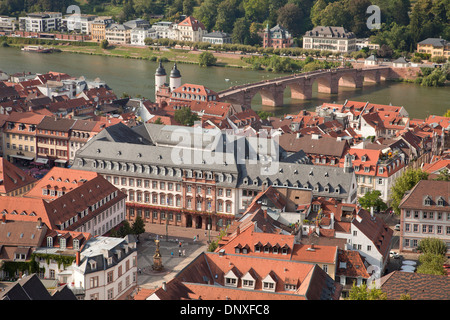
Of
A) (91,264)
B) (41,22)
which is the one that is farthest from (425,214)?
(41,22)

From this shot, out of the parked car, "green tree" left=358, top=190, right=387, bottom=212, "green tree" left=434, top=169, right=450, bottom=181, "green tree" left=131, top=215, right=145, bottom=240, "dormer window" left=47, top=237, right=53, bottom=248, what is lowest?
the parked car

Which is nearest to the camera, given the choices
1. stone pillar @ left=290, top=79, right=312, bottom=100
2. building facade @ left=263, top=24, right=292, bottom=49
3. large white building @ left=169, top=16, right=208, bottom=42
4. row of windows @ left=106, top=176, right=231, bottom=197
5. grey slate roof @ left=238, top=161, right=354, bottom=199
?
grey slate roof @ left=238, top=161, right=354, bottom=199

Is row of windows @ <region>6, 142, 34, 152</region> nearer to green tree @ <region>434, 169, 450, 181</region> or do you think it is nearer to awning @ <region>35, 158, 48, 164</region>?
awning @ <region>35, 158, 48, 164</region>

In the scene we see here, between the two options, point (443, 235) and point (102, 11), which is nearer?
point (443, 235)

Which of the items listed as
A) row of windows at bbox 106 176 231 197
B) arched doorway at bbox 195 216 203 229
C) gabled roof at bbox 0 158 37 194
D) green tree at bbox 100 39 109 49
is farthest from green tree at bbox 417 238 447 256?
green tree at bbox 100 39 109 49

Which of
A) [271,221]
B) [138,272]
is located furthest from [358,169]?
[138,272]

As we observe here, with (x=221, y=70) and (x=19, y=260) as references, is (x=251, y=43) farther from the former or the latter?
(x=19, y=260)
